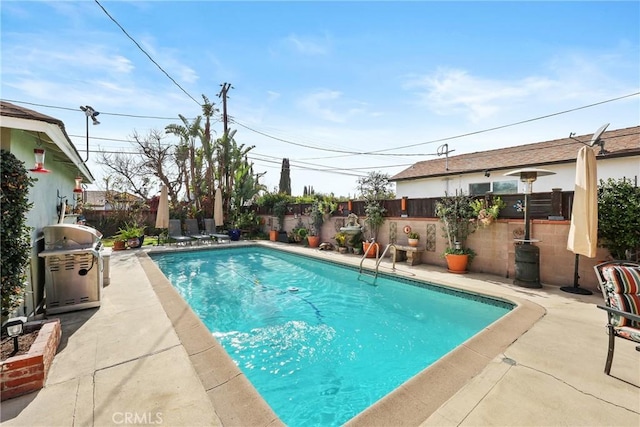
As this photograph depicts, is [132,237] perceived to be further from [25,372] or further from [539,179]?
[539,179]

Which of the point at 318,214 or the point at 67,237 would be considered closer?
the point at 67,237

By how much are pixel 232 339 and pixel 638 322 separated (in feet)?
17.0

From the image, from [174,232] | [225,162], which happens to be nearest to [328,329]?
[174,232]

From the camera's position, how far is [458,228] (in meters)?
7.81

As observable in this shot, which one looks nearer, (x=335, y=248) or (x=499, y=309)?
(x=499, y=309)

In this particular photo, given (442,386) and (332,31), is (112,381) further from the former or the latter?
(332,31)

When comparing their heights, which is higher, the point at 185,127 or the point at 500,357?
the point at 185,127

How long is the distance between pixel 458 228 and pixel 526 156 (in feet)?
23.7

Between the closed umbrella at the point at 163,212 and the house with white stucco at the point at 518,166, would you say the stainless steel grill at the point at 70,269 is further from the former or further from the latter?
the house with white stucco at the point at 518,166

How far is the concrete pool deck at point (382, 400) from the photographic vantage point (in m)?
2.19

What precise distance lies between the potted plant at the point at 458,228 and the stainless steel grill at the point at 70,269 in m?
8.21

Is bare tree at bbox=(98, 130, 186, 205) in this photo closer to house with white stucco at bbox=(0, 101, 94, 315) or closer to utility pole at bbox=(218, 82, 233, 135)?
utility pole at bbox=(218, 82, 233, 135)

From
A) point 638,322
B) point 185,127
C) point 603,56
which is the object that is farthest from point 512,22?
point 185,127

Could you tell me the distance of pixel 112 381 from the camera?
266 centimetres
